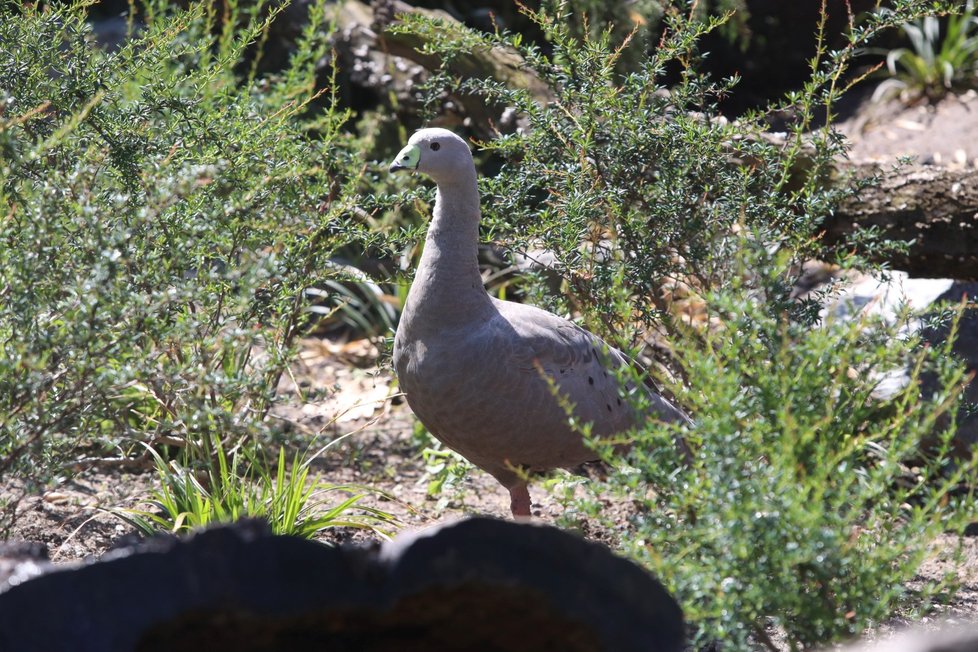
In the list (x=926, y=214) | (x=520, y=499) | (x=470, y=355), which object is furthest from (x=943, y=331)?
(x=470, y=355)

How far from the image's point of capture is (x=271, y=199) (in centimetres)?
394

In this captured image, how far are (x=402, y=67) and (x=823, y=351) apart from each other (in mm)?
4294

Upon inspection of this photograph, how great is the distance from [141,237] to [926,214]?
11.0 ft

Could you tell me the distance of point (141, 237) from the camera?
10.3 feet

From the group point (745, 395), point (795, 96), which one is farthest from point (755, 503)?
point (795, 96)

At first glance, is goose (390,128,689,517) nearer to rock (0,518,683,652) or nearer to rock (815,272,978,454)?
rock (0,518,683,652)

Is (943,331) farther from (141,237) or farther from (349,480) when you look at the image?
(141,237)

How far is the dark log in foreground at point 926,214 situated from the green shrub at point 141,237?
2.20 meters

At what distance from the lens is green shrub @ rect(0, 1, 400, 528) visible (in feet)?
8.96

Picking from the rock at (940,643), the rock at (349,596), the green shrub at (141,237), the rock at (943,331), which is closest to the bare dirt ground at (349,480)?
the green shrub at (141,237)

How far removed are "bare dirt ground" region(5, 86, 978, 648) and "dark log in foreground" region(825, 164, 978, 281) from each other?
244 millimetres

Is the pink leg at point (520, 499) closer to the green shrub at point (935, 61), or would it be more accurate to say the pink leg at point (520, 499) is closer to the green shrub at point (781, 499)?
the green shrub at point (781, 499)

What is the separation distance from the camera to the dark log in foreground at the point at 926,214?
4.62 m

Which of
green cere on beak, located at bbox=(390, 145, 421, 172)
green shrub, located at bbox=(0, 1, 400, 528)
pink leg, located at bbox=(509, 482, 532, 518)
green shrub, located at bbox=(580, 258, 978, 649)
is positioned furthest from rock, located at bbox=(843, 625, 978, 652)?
green cere on beak, located at bbox=(390, 145, 421, 172)
